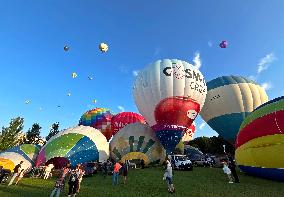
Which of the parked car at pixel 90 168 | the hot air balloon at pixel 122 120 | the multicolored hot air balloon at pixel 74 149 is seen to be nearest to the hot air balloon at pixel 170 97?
the multicolored hot air balloon at pixel 74 149

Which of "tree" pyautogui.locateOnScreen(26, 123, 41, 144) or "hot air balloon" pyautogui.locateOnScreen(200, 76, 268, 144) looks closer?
"hot air balloon" pyautogui.locateOnScreen(200, 76, 268, 144)

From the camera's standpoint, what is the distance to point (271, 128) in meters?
17.4

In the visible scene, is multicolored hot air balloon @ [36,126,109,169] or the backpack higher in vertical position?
multicolored hot air balloon @ [36,126,109,169]

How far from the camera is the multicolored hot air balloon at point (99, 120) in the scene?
41.1 meters

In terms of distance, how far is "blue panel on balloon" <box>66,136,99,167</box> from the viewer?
26.1 meters

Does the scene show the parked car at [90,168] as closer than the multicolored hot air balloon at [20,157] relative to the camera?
Yes

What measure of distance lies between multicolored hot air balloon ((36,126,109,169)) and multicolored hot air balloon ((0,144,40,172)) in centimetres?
134

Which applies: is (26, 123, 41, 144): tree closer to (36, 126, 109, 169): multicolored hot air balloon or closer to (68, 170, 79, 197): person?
(36, 126, 109, 169): multicolored hot air balloon

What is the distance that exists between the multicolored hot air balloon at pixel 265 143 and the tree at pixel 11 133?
167 ft

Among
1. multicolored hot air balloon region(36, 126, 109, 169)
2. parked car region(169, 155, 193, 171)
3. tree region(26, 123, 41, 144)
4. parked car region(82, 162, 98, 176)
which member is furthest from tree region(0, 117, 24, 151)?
parked car region(169, 155, 193, 171)

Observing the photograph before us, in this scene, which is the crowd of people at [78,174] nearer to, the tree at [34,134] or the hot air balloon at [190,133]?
the hot air balloon at [190,133]

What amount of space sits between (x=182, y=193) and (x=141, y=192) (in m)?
1.95

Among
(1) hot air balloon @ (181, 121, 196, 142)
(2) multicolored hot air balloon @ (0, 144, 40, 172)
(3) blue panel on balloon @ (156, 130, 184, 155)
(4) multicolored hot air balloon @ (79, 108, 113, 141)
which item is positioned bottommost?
(2) multicolored hot air balloon @ (0, 144, 40, 172)

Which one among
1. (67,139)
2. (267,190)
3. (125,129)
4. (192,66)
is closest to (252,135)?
(267,190)
